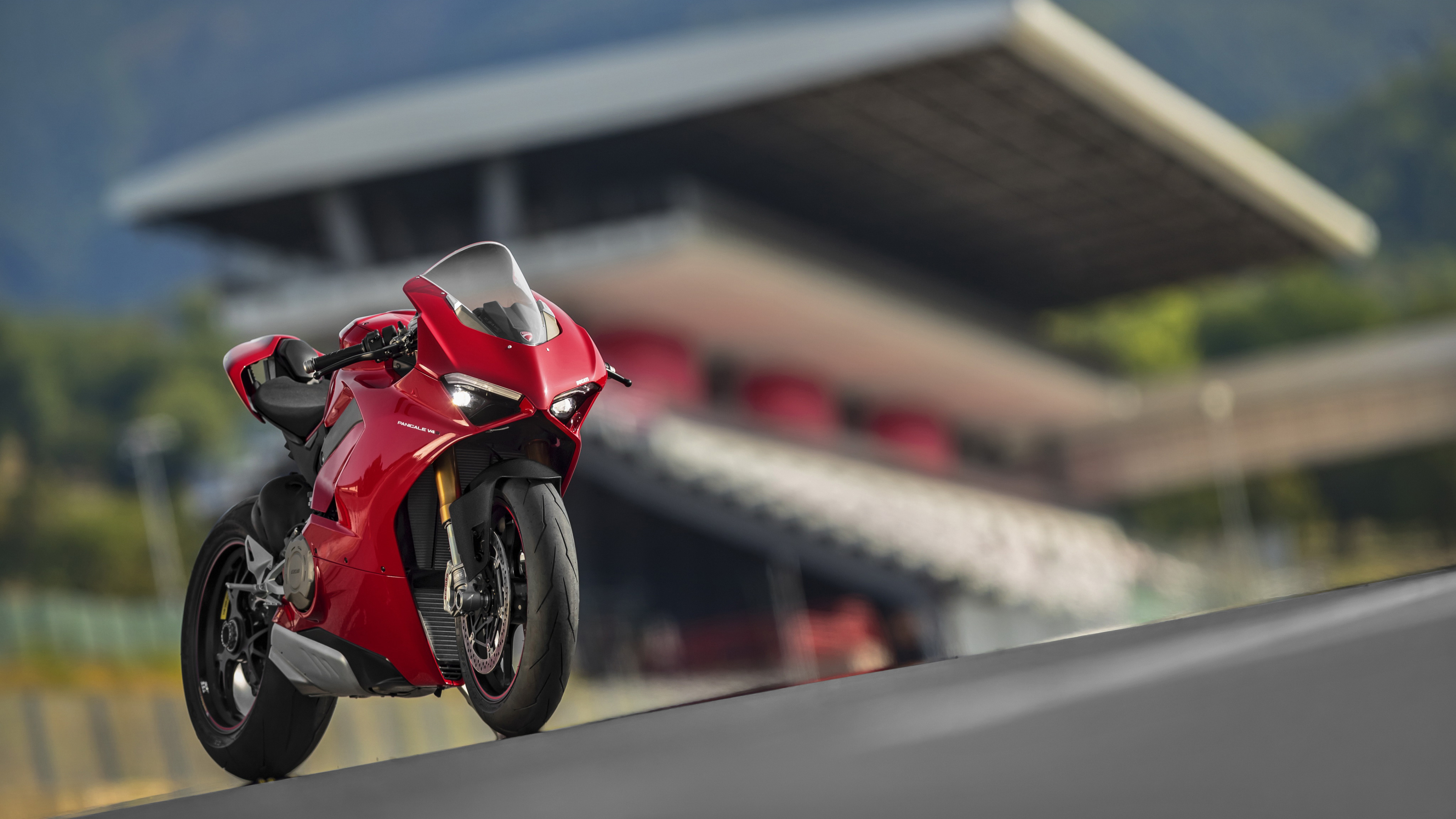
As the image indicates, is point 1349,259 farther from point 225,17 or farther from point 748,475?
point 225,17

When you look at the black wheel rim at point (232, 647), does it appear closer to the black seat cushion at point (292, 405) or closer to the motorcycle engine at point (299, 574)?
the motorcycle engine at point (299, 574)

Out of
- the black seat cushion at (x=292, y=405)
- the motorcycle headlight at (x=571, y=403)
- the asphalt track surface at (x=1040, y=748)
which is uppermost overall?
the black seat cushion at (x=292, y=405)

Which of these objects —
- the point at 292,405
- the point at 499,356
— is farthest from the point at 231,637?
the point at 499,356

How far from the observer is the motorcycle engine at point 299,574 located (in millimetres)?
4938

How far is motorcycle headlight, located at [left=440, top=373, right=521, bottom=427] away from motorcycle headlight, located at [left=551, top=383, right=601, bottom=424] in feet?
0.39

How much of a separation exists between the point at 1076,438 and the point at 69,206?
134 metres

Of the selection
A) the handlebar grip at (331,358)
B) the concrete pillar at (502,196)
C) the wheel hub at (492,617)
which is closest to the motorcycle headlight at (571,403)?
the wheel hub at (492,617)

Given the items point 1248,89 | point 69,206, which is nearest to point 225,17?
point 69,206

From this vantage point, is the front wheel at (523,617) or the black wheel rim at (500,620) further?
the black wheel rim at (500,620)

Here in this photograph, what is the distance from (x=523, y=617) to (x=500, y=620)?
0.08 meters

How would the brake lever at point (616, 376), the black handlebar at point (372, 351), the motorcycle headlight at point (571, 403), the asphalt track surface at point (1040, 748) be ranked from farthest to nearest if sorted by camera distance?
the brake lever at point (616, 376) → the black handlebar at point (372, 351) → the motorcycle headlight at point (571, 403) → the asphalt track surface at point (1040, 748)

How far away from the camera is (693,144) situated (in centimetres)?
3600

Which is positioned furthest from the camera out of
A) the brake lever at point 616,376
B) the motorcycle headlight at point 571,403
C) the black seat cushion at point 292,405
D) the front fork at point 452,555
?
the black seat cushion at point 292,405

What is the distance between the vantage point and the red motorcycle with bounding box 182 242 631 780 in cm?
459
